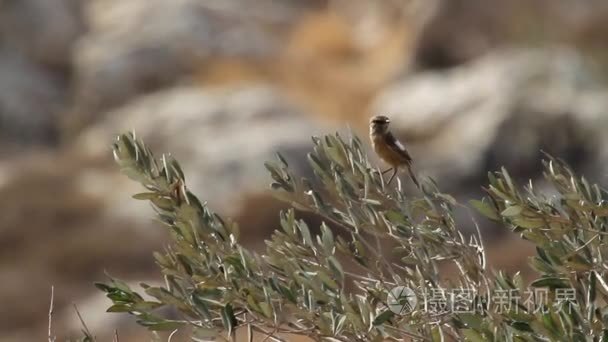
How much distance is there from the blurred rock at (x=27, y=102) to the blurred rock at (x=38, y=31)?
0.99ft

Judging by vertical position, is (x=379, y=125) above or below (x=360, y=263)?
above

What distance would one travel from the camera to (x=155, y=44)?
70.4 ft

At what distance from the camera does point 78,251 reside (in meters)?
14.9

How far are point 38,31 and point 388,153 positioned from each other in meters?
20.7

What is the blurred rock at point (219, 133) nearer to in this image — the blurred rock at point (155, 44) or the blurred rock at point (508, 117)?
the blurred rock at point (155, 44)

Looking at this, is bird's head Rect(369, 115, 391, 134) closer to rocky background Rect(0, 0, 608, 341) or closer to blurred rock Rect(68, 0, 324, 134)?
rocky background Rect(0, 0, 608, 341)

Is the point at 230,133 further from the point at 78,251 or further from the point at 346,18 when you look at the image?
the point at 346,18

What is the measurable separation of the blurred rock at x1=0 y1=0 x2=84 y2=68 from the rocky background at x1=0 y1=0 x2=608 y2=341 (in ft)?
0.09

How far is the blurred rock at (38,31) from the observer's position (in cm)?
2345

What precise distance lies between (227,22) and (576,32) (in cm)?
649

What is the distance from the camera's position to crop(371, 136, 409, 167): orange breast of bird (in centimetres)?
383

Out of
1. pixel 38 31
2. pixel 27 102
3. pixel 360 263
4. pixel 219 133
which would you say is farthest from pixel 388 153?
pixel 38 31

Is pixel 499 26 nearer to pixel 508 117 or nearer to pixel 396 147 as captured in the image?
pixel 508 117

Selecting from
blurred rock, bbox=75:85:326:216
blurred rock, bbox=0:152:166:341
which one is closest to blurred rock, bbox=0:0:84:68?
blurred rock, bbox=75:85:326:216
